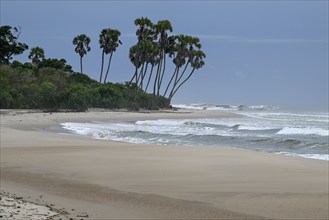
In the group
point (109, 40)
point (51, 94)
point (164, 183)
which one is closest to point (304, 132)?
point (164, 183)

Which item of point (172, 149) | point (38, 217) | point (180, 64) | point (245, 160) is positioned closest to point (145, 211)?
point (38, 217)

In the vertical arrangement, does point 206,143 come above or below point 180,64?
below

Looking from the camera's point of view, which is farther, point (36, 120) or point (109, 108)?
point (109, 108)

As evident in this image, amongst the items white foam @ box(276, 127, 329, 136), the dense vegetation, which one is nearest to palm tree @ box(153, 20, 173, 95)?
the dense vegetation

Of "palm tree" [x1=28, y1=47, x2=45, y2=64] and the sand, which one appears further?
"palm tree" [x1=28, y1=47, x2=45, y2=64]

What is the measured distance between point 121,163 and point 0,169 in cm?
279

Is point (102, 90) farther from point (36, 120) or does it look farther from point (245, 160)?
point (245, 160)

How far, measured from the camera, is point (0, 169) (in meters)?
9.89

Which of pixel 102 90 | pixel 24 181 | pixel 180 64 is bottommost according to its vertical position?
pixel 24 181

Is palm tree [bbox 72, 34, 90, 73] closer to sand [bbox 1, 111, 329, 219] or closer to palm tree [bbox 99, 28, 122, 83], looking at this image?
palm tree [bbox 99, 28, 122, 83]

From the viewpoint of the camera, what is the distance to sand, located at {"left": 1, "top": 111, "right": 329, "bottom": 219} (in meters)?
6.50

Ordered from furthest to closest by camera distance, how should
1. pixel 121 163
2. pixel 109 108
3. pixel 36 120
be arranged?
1. pixel 109 108
2. pixel 36 120
3. pixel 121 163

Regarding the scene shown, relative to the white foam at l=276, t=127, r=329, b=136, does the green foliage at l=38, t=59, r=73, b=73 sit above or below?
above

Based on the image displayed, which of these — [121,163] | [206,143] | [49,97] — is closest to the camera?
[121,163]
